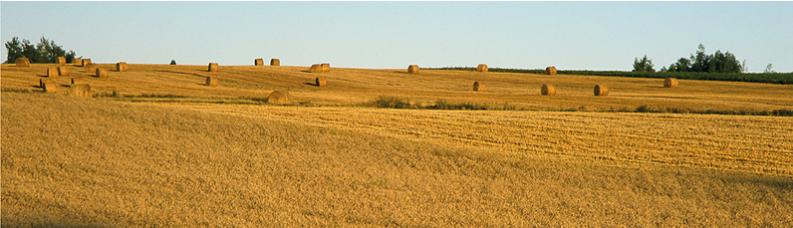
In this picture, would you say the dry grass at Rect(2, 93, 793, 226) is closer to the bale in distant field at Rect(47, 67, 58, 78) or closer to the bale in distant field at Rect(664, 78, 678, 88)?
the bale in distant field at Rect(47, 67, 58, 78)

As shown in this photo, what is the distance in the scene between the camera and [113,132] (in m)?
18.0

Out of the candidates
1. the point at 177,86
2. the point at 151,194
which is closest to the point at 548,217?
the point at 151,194

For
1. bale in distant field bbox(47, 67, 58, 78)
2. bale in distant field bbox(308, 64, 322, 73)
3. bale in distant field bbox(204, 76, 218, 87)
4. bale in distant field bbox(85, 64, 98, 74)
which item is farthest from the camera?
bale in distant field bbox(308, 64, 322, 73)

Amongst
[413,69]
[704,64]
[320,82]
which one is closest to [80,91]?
[320,82]

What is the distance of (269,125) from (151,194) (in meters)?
6.18

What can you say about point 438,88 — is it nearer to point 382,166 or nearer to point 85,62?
point 85,62

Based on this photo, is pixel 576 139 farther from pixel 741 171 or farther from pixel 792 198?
pixel 792 198

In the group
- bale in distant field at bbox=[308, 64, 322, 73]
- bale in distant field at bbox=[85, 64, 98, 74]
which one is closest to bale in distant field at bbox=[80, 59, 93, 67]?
bale in distant field at bbox=[85, 64, 98, 74]

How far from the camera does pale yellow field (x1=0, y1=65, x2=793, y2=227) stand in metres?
13.2

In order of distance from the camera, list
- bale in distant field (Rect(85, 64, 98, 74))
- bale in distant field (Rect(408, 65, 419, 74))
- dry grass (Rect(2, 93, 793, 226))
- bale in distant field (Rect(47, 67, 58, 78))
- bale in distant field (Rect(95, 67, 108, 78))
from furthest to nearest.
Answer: bale in distant field (Rect(408, 65, 419, 74)) < bale in distant field (Rect(85, 64, 98, 74)) < bale in distant field (Rect(95, 67, 108, 78)) < bale in distant field (Rect(47, 67, 58, 78)) < dry grass (Rect(2, 93, 793, 226))

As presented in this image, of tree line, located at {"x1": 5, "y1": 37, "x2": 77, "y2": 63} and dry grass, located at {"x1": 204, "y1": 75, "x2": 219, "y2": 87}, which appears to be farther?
tree line, located at {"x1": 5, "y1": 37, "x2": 77, "y2": 63}

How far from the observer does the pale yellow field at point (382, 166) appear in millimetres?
13164

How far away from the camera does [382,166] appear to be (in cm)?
1673

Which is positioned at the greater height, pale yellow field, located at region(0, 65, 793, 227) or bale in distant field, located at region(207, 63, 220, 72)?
bale in distant field, located at region(207, 63, 220, 72)
